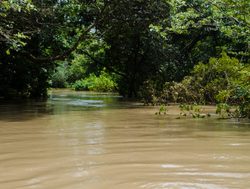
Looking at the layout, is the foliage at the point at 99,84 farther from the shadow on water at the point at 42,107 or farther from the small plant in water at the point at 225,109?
the small plant in water at the point at 225,109

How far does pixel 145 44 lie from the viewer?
2038cm

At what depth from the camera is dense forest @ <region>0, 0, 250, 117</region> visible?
1091cm

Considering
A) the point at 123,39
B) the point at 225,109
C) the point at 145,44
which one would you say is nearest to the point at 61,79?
the point at 123,39

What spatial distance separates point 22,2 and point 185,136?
474 cm

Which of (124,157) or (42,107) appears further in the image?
Result: (42,107)

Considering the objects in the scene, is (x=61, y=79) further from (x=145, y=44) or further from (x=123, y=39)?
(x=145, y=44)

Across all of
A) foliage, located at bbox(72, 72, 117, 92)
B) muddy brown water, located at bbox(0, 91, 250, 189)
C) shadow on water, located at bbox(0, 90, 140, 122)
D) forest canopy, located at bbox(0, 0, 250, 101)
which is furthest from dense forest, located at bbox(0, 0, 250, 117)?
foliage, located at bbox(72, 72, 117, 92)

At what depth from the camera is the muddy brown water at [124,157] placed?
4.01 metres

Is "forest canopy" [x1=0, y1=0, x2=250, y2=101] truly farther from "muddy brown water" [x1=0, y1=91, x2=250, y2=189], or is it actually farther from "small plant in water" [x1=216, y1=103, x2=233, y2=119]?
"muddy brown water" [x1=0, y1=91, x2=250, y2=189]

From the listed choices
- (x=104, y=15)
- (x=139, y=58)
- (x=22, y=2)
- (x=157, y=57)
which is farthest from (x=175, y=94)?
(x=139, y=58)

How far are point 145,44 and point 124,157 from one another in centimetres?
1550

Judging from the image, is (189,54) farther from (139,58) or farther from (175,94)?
(175,94)

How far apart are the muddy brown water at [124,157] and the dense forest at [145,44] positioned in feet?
8.67

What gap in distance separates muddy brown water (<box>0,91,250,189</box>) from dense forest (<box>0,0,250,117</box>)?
8.67ft
